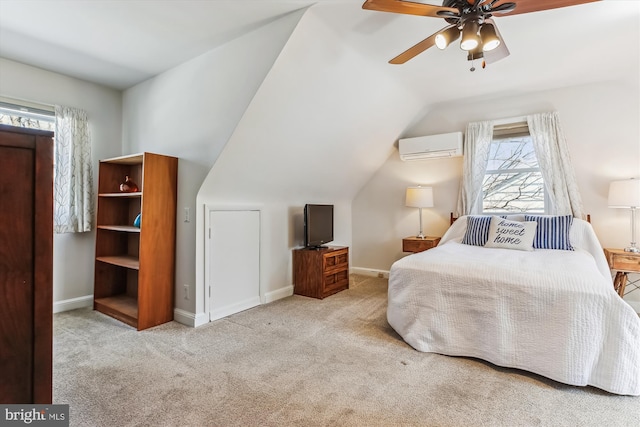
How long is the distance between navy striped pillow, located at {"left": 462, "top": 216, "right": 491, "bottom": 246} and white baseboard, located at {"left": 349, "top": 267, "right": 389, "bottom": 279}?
1.49m

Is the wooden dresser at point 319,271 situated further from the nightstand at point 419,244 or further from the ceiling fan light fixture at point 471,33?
the ceiling fan light fixture at point 471,33

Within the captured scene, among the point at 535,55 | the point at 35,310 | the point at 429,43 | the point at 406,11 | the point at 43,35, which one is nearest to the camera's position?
the point at 35,310

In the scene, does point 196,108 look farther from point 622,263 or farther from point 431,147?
point 622,263

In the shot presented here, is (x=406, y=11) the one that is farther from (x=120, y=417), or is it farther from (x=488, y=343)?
(x=120, y=417)

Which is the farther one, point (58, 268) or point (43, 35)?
point (58, 268)

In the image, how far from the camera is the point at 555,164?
357 centimetres

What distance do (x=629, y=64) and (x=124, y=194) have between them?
16.8ft

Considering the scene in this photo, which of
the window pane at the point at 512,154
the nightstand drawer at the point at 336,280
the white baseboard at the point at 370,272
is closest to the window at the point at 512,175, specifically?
the window pane at the point at 512,154

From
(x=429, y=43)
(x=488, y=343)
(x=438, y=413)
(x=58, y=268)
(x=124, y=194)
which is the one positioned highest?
(x=429, y=43)

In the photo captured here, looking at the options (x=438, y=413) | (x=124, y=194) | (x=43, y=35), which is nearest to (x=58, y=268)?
(x=124, y=194)

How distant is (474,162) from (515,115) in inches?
28.1

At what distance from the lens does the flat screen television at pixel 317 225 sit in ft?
12.6


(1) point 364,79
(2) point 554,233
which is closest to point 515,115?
(2) point 554,233

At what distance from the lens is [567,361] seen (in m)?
1.90
